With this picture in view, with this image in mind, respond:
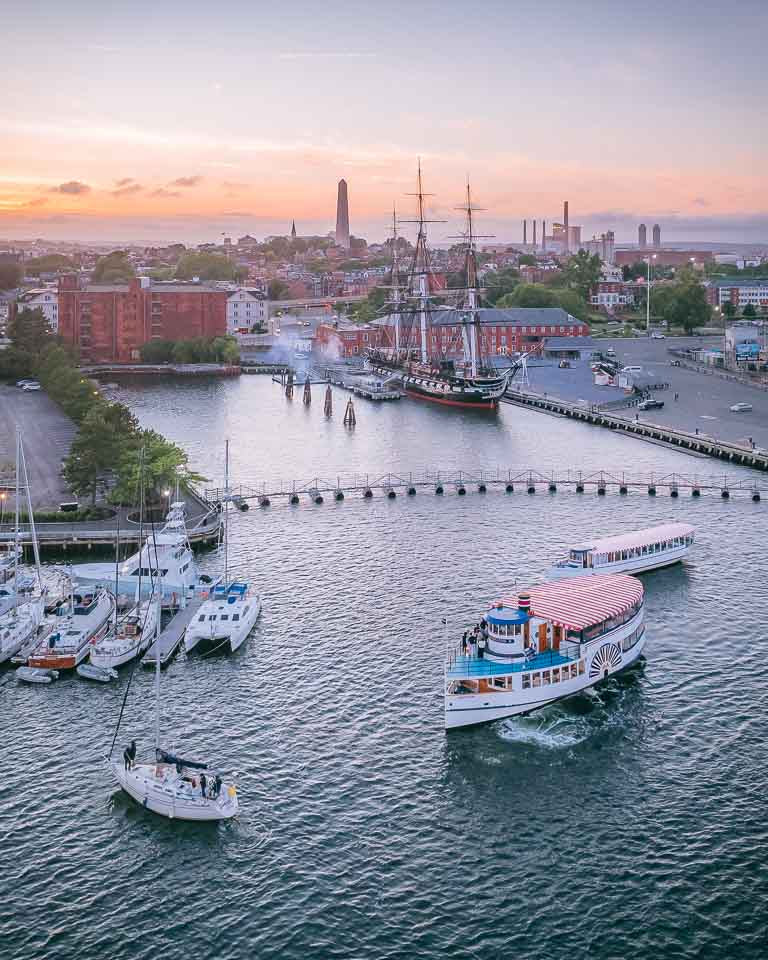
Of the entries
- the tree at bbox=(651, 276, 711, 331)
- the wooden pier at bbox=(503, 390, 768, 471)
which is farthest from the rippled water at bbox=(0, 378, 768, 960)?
the tree at bbox=(651, 276, 711, 331)

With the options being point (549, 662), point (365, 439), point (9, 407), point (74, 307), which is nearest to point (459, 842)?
point (549, 662)

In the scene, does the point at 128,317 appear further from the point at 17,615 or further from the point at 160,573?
the point at 17,615

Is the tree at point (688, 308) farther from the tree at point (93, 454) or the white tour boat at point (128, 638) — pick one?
the white tour boat at point (128, 638)

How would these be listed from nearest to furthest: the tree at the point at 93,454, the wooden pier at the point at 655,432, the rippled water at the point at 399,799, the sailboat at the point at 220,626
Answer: the rippled water at the point at 399,799 → the sailboat at the point at 220,626 → the tree at the point at 93,454 → the wooden pier at the point at 655,432

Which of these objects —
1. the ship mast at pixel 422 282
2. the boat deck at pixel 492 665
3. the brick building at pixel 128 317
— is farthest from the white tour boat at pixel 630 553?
the brick building at pixel 128 317

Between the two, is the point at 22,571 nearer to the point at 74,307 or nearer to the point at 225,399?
the point at 225,399
